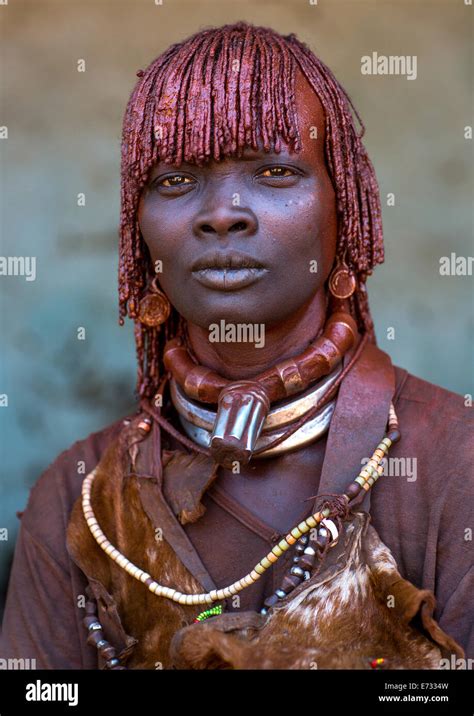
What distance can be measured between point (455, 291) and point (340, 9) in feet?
3.01

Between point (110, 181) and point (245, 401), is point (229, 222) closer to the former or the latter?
point (245, 401)

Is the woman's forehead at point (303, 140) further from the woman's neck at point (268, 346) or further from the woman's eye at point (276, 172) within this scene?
the woman's neck at point (268, 346)

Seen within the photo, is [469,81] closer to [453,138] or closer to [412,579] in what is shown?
[453,138]

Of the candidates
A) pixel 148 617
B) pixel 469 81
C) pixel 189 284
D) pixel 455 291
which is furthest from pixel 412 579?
pixel 469 81

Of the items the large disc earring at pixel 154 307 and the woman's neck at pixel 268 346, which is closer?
the woman's neck at pixel 268 346

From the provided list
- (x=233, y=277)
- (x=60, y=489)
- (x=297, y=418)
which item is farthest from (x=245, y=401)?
(x=60, y=489)

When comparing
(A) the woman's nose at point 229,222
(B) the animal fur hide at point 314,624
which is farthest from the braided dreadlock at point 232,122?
(B) the animal fur hide at point 314,624

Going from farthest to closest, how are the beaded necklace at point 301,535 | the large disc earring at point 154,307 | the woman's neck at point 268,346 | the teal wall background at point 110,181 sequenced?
the teal wall background at point 110,181 → the large disc earring at point 154,307 → the woman's neck at point 268,346 → the beaded necklace at point 301,535

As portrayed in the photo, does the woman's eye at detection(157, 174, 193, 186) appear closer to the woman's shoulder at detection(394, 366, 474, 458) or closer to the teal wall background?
the woman's shoulder at detection(394, 366, 474, 458)

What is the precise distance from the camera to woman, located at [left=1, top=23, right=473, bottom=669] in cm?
274

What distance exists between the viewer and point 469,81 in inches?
162

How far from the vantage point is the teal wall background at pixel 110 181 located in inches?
162

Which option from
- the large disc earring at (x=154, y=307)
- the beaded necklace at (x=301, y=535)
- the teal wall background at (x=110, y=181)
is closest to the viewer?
the beaded necklace at (x=301, y=535)
